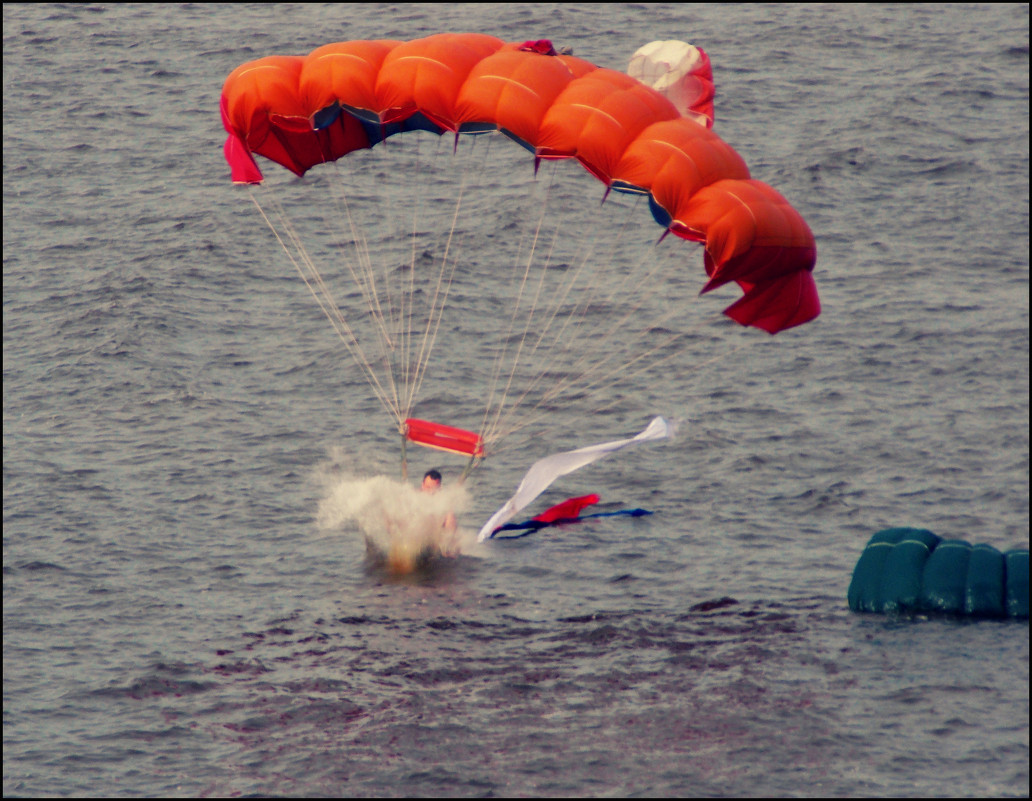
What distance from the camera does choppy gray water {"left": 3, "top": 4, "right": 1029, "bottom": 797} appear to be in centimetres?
1889

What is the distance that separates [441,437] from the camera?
22.1m

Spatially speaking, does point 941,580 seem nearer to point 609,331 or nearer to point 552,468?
point 552,468

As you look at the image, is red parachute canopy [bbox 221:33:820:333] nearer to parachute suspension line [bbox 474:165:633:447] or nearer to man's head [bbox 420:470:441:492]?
man's head [bbox 420:470:441:492]

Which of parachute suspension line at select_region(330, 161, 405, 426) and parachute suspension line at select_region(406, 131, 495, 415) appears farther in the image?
parachute suspension line at select_region(330, 161, 405, 426)

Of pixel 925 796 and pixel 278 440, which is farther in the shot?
pixel 278 440

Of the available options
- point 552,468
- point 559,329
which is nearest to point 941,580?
point 552,468

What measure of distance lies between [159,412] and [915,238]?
982 inches

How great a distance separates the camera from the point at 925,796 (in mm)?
17438

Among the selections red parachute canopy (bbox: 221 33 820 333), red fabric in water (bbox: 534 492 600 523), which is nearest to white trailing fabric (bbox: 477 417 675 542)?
red fabric in water (bbox: 534 492 600 523)

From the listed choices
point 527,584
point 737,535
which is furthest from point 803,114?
point 527,584

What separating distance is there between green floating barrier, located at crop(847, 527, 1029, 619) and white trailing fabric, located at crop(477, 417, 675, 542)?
184 inches

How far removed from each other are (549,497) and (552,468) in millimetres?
6753

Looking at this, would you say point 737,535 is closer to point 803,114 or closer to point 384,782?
point 384,782

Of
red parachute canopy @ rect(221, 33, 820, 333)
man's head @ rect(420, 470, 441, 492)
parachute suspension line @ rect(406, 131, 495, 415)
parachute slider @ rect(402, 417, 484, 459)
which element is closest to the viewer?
red parachute canopy @ rect(221, 33, 820, 333)
